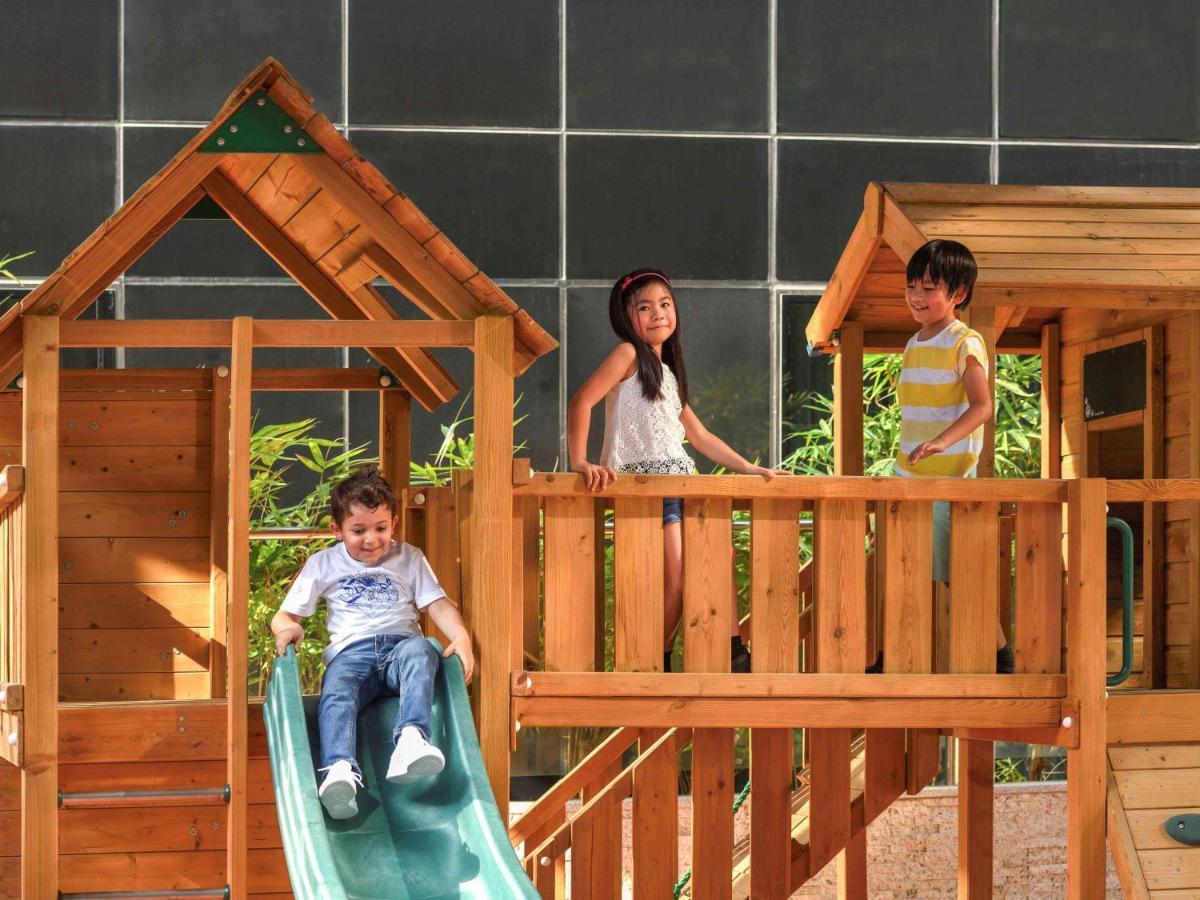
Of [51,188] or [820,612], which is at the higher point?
[51,188]

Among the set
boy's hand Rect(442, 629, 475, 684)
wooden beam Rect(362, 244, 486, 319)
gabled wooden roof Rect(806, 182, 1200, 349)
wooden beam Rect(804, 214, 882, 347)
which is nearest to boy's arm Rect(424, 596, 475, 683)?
boy's hand Rect(442, 629, 475, 684)

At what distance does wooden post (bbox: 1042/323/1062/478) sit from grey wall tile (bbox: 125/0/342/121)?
527 cm

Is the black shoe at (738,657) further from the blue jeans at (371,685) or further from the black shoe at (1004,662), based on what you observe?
the blue jeans at (371,685)

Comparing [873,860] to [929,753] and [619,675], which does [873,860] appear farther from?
[619,675]

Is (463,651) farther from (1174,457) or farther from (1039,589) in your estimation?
(1174,457)

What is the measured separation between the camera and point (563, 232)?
11891mm

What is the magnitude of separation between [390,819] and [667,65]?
7.59 metres

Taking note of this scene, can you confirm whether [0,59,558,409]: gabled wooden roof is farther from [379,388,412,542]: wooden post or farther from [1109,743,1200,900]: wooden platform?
[1109,743,1200,900]: wooden platform

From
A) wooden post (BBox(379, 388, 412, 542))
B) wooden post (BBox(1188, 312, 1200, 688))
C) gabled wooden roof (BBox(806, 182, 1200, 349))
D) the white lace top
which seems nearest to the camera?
the white lace top

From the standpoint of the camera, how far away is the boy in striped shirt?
20.8 feet

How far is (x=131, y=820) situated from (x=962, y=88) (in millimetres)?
7950

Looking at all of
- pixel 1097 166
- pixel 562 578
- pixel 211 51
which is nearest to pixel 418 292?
pixel 562 578

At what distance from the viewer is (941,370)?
6.42 metres

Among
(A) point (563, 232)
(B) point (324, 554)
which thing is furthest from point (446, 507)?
(A) point (563, 232)
